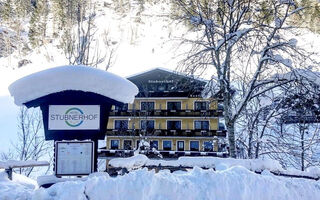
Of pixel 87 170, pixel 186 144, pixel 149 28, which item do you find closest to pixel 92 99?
pixel 87 170

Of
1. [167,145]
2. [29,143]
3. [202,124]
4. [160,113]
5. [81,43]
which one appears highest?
[81,43]

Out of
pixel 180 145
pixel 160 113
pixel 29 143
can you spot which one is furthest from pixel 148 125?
pixel 29 143

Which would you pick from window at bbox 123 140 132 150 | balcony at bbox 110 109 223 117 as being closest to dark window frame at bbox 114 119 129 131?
balcony at bbox 110 109 223 117

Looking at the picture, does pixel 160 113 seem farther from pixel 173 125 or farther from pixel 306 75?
pixel 306 75

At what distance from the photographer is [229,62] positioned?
1158 cm

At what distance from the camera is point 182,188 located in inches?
166

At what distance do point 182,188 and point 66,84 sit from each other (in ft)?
9.40

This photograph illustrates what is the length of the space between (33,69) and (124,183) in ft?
167

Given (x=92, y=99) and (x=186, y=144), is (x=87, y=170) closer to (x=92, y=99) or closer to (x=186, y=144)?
(x=92, y=99)

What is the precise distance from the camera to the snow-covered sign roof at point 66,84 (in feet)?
19.0

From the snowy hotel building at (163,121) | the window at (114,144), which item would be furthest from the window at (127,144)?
the window at (114,144)

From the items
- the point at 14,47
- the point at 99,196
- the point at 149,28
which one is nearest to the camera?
the point at 99,196

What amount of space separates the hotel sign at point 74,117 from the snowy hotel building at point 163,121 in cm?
2176

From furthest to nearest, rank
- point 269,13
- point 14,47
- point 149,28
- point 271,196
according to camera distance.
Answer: point 149,28, point 14,47, point 269,13, point 271,196
